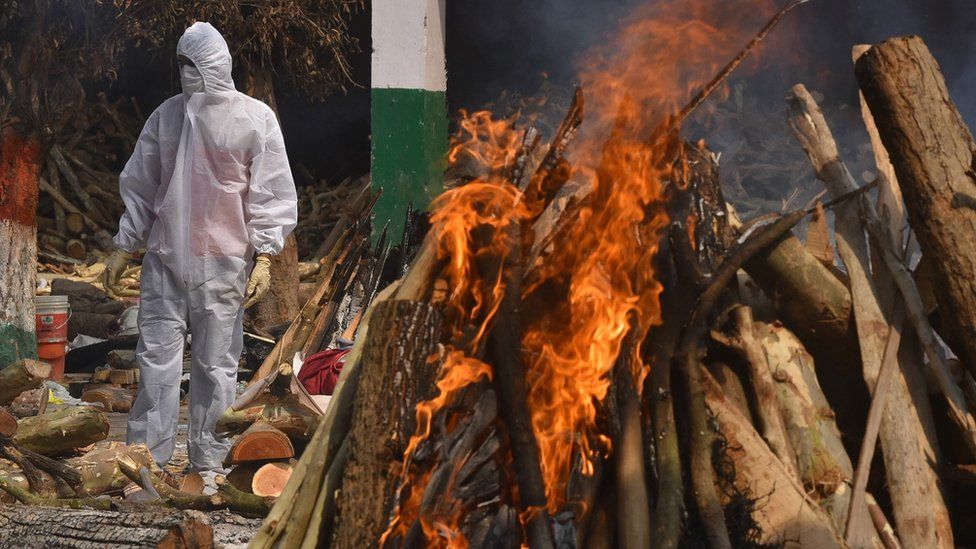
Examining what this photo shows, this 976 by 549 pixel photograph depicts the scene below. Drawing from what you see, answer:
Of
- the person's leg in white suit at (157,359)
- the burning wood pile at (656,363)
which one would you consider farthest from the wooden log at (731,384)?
the person's leg in white suit at (157,359)

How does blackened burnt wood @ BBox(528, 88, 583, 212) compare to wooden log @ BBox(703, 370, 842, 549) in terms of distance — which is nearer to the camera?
wooden log @ BBox(703, 370, 842, 549)

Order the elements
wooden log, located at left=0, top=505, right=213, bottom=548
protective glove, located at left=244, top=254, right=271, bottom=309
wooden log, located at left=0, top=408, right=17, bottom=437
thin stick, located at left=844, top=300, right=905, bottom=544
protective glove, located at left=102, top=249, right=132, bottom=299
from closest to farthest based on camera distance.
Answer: thin stick, located at left=844, top=300, right=905, bottom=544, wooden log, located at left=0, top=505, right=213, bottom=548, wooden log, located at left=0, top=408, right=17, bottom=437, protective glove, located at left=244, top=254, right=271, bottom=309, protective glove, located at left=102, top=249, right=132, bottom=299

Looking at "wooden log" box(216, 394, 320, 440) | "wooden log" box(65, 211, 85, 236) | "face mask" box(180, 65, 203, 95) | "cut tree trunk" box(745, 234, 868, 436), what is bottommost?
"wooden log" box(216, 394, 320, 440)

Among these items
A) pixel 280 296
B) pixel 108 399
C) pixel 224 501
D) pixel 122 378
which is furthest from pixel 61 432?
pixel 280 296

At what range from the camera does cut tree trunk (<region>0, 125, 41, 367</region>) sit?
27.7 ft

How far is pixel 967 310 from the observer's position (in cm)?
344

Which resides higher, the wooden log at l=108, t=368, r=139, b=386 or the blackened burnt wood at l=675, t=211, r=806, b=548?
the blackened burnt wood at l=675, t=211, r=806, b=548

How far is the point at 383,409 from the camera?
9.76 ft

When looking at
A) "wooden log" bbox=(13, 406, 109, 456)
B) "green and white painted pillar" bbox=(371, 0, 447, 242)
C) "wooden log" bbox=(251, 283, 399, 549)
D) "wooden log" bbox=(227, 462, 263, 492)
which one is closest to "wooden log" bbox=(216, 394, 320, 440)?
"wooden log" bbox=(227, 462, 263, 492)

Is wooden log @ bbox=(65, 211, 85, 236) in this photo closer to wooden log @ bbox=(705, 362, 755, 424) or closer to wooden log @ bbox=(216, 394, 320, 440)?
wooden log @ bbox=(216, 394, 320, 440)

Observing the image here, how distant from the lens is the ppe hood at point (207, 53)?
5.81 meters

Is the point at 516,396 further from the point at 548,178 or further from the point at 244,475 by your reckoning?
the point at 244,475

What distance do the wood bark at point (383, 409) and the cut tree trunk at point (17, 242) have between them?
6.41 m

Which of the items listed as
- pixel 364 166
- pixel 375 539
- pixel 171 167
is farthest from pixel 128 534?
pixel 364 166
